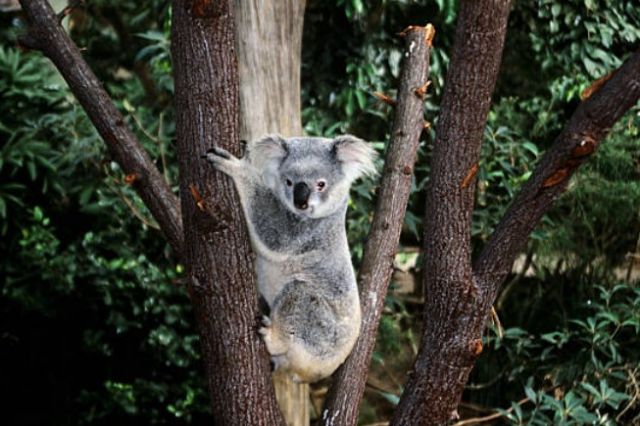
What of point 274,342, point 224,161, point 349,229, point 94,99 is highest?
point 94,99

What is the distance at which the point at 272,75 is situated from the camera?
9.39ft

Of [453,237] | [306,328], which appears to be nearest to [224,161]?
[453,237]

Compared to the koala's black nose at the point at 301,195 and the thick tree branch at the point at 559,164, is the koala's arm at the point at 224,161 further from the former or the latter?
the thick tree branch at the point at 559,164

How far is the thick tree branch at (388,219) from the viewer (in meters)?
2.75

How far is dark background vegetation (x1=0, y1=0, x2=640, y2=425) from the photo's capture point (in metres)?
4.24

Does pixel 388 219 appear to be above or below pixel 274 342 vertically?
above

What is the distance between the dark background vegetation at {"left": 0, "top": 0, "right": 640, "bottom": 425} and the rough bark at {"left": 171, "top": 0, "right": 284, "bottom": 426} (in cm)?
183

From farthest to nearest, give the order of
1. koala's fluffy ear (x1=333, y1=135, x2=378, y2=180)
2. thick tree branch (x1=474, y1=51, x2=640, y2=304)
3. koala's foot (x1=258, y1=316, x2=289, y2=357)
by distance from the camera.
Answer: koala's fluffy ear (x1=333, y1=135, x2=378, y2=180), koala's foot (x1=258, y1=316, x2=289, y2=357), thick tree branch (x1=474, y1=51, x2=640, y2=304)

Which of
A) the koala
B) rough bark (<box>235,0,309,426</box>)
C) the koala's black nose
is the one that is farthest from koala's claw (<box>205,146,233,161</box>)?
rough bark (<box>235,0,309,426</box>)

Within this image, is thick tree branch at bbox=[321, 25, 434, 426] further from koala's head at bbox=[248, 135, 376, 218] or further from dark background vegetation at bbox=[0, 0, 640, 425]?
dark background vegetation at bbox=[0, 0, 640, 425]

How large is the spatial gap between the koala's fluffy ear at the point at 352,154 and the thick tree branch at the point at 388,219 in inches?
5.4

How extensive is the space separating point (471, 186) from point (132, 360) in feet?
9.23

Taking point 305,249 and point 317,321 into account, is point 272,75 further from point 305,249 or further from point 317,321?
point 317,321

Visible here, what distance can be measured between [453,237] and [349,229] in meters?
1.87
